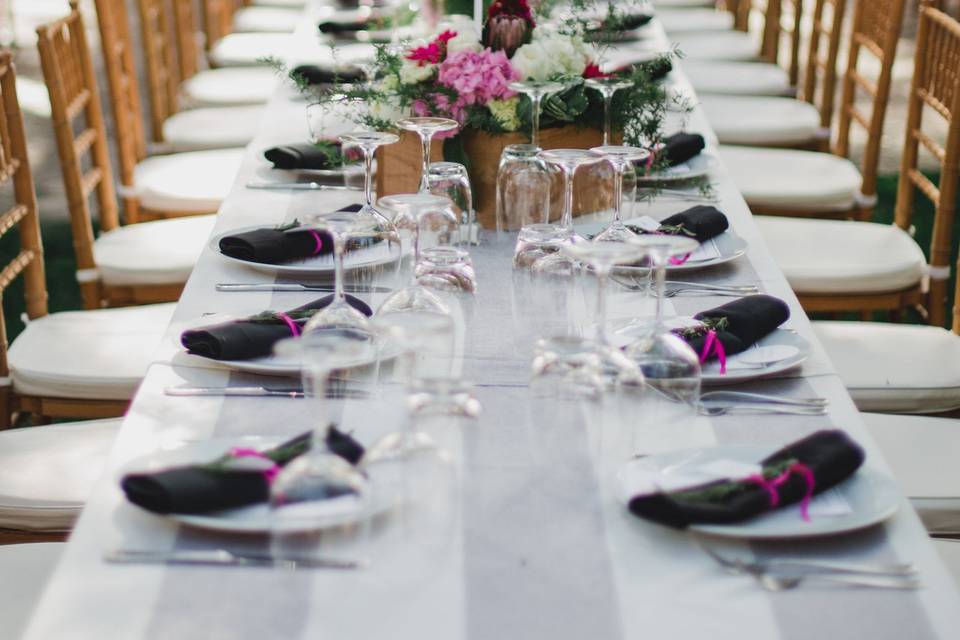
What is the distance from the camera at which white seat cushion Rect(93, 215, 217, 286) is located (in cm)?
326

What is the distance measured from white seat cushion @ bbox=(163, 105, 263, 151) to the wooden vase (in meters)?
1.92

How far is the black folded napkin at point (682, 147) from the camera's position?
2.82 m

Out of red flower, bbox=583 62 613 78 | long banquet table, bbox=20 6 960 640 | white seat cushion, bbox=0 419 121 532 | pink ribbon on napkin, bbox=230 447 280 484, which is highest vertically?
red flower, bbox=583 62 613 78

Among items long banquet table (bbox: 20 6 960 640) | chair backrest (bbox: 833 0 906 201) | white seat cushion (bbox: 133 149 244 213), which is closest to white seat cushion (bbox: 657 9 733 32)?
chair backrest (bbox: 833 0 906 201)

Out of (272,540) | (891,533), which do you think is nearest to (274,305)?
(272,540)

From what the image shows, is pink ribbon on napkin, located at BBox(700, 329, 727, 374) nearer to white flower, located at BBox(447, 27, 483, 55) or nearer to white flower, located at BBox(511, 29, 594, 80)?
white flower, located at BBox(511, 29, 594, 80)

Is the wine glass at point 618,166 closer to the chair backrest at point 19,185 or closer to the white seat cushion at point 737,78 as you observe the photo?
the chair backrest at point 19,185

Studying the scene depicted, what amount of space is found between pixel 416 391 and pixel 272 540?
0.23 m

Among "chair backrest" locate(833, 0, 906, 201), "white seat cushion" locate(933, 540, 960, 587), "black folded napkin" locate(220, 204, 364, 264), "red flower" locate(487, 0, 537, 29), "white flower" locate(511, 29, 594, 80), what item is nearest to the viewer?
"white seat cushion" locate(933, 540, 960, 587)

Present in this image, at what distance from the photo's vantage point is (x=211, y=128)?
4.64 m

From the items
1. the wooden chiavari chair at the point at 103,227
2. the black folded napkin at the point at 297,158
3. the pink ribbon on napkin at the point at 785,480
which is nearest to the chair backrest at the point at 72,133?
the wooden chiavari chair at the point at 103,227

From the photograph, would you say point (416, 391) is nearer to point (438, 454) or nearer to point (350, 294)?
point (438, 454)

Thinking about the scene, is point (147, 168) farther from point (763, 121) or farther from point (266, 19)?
point (266, 19)

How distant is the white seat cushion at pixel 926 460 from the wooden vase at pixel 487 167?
2.18 ft
